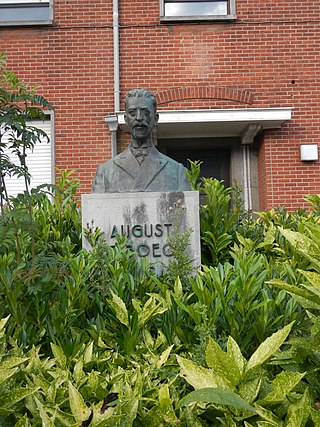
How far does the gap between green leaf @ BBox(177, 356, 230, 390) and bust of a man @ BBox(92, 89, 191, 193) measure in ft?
9.51

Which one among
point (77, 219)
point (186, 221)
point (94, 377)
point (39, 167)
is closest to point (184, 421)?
point (94, 377)

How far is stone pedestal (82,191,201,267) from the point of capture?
4.45 m

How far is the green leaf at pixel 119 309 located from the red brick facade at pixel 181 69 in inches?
269

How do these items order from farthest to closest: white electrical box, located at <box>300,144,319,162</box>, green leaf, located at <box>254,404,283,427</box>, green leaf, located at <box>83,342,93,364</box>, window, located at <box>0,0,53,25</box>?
window, located at <box>0,0,53,25</box>, white electrical box, located at <box>300,144,319,162</box>, green leaf, located at <box>83,342,93,364</box>, green leaf, located at <box>254,404,283,427</box>

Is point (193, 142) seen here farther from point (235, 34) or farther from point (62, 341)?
point (62, 341)

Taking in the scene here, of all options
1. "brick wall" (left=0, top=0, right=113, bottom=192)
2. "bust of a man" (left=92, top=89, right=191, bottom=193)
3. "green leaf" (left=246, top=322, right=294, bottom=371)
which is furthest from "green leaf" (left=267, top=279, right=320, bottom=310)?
"brick wall" (left=0, top=0, right=113, bottom=192)

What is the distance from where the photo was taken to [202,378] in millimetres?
1771

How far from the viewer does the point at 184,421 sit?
1.76 meters

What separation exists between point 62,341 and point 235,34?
8344mm

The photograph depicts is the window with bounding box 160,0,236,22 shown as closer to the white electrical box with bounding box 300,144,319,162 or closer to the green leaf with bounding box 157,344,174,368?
the white electrical box with bounding box 300,144,319,162

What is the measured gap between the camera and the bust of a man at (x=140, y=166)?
462 cm

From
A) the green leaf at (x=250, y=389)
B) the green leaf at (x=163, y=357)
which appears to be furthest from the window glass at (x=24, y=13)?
the green leaf at (x=250, y=389)

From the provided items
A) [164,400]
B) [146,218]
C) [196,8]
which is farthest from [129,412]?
[196,8]

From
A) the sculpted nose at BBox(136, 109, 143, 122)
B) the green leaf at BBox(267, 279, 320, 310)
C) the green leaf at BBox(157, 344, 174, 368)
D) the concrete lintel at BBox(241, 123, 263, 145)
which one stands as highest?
the concrete lintel at BBox(241, 123, 263, 145)
